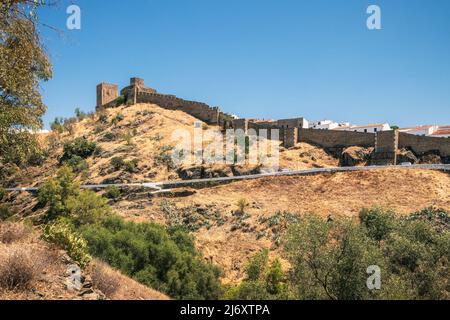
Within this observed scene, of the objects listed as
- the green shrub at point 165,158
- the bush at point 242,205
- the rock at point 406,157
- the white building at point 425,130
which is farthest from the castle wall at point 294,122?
the bush at point 242,205

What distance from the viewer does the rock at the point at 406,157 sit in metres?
31.5

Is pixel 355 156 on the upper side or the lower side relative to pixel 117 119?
lower

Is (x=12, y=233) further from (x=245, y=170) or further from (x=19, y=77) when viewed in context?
(x=245, y=170)

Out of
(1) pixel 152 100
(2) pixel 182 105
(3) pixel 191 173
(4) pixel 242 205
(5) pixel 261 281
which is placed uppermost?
(1) pixel 152 100

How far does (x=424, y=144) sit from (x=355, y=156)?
16.3 feet

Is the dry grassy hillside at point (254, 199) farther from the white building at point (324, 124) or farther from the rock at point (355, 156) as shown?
the white building at point (324, 124)

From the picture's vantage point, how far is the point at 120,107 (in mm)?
56000

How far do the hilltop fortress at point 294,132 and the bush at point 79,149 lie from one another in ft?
34.2

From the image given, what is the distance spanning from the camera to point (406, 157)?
31.7 m

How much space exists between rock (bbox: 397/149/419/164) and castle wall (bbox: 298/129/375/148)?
245 centimetres

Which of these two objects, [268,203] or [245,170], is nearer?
[268,203]

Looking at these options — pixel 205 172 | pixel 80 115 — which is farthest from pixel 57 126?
pixel 205 172
